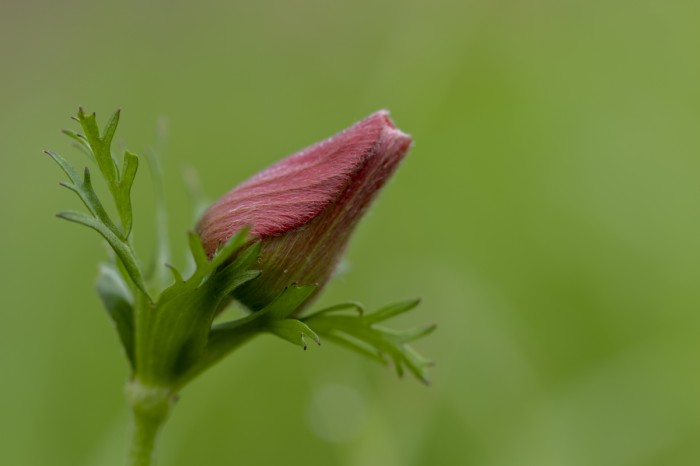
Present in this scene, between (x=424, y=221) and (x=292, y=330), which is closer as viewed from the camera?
(x=292, y=330)

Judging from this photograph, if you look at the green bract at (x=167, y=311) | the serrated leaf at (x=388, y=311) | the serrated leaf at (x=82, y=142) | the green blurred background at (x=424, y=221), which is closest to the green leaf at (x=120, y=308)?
the green bract at (x=167, y=311)

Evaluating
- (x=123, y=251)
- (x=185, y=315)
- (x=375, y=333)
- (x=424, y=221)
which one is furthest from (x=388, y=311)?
(x=424, y=221)

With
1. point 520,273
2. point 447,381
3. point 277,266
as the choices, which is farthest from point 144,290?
point 520,273

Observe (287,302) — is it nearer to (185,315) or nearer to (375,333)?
(185,315)

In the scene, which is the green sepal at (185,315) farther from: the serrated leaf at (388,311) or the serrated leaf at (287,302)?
the serrated leaf at (388,311)

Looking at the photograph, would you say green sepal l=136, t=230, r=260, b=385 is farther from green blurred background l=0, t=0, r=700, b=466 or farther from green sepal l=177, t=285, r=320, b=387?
green blurred background l=0, t=0, r=700, b=466

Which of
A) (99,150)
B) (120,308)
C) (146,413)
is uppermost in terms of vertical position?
(99,150)
